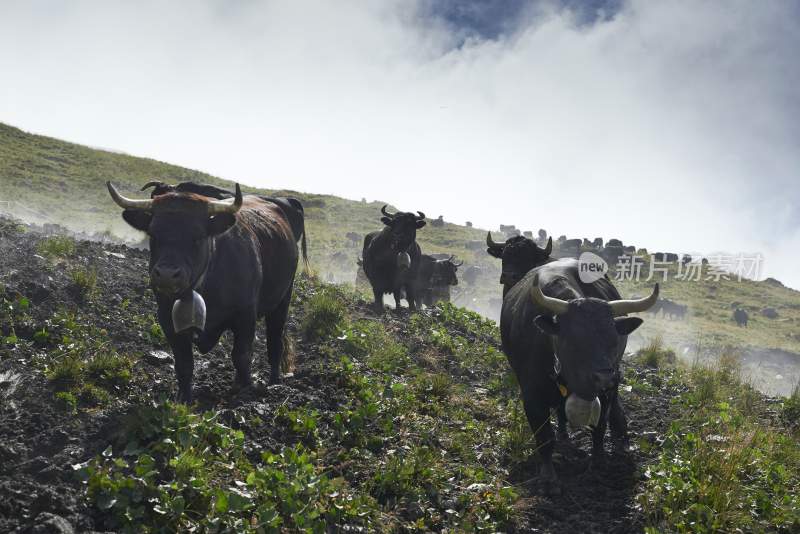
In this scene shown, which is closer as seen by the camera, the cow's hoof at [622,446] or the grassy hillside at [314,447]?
the grassy hillside at [314,447]

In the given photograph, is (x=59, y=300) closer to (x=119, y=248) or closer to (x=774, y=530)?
(x=119, y=248)

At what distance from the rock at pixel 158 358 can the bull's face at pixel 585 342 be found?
4.33 m

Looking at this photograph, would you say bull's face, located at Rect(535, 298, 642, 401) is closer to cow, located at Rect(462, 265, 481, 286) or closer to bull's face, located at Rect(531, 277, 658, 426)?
bull's face, located at Rect(531, 277, 658, 426)

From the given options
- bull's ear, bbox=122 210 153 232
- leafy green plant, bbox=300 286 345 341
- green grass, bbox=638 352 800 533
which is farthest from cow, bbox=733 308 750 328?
bull's ear, bbox=122 210 153 232

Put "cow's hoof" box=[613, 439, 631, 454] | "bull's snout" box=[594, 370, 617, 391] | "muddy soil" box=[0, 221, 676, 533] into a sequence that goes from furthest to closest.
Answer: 1. "cow's hoof" box=[613, 439, 631, 454]
2. "bull's snout" box=[594, 370, 617, 391]
3. "muddy soil" box=[0, 221, 676, 533]

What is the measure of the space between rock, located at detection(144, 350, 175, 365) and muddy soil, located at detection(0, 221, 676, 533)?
0.02 metres

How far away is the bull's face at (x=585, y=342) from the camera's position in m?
4.82

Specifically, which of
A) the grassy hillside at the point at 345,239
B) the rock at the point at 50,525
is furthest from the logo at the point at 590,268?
the grassy hillside at the point at 345,239

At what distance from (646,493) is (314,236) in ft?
148

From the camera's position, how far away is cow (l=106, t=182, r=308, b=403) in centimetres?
508

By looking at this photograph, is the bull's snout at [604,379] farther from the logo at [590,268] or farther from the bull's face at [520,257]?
the bull's face at [520,257]

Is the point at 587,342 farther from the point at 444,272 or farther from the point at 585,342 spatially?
the point at 444,272

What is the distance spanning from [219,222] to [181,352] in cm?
129

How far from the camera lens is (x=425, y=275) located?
820 inches
